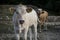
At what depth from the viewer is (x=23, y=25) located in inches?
360

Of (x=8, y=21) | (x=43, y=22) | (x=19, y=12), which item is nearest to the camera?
(x=19, y=12)

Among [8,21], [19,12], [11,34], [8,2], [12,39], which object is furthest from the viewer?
[8,2]

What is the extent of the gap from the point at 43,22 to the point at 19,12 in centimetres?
422

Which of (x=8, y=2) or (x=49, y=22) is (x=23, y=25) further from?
(x=8, y=2)

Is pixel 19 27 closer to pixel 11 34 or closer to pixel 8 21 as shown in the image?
pixel 11 34

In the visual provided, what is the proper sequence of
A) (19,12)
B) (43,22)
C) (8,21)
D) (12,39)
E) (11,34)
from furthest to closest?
(8,21) → (43,22) → (11,34) → (12,39) → (19,12)

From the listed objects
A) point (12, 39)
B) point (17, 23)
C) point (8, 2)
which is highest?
point (8, 2)

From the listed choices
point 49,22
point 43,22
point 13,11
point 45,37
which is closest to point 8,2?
point 49,22

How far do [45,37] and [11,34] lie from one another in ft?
5.20

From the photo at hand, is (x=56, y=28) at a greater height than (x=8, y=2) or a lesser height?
lesser

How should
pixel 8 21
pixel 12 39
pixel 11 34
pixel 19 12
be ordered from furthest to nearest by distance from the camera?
pixel 8 21
pixel 11 34
pixel 12 39
pixel 19 12

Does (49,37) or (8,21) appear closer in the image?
(49,37)

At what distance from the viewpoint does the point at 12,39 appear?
10.9 m

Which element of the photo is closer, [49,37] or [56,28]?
[49,37]
